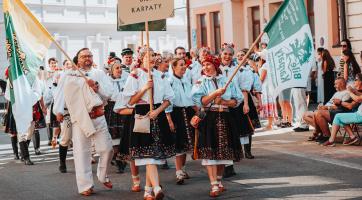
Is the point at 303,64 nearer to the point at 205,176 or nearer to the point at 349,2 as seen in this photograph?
the point at 205,176

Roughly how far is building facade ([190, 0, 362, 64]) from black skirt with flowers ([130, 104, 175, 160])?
Result: 12.5m

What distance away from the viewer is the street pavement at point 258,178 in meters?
9.40

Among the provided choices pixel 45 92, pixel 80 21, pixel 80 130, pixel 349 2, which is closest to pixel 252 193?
pixel 80 130

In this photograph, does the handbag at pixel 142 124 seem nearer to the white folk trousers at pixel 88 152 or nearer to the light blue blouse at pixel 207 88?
the light blue blouse at pixel 207 88

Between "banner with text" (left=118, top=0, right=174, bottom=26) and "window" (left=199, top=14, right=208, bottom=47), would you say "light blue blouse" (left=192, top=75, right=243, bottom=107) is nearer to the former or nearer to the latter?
"banner with text" (left=118, top=0, right=174, bottom=26)

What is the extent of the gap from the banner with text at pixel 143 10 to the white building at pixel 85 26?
30417 millimetres

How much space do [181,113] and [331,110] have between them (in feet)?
13.9

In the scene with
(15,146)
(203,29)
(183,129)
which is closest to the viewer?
(183,129)

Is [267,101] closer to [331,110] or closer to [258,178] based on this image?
[331,110]

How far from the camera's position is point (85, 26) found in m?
42.2

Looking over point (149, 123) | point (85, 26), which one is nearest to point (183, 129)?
point (149, 123)

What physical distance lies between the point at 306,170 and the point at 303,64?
2.22 metres

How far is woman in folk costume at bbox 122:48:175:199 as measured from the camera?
910cm

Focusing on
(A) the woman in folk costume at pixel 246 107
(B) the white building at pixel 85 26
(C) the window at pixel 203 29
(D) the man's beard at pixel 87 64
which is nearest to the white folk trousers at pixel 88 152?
(D) the man's beard at pixel 87 64
